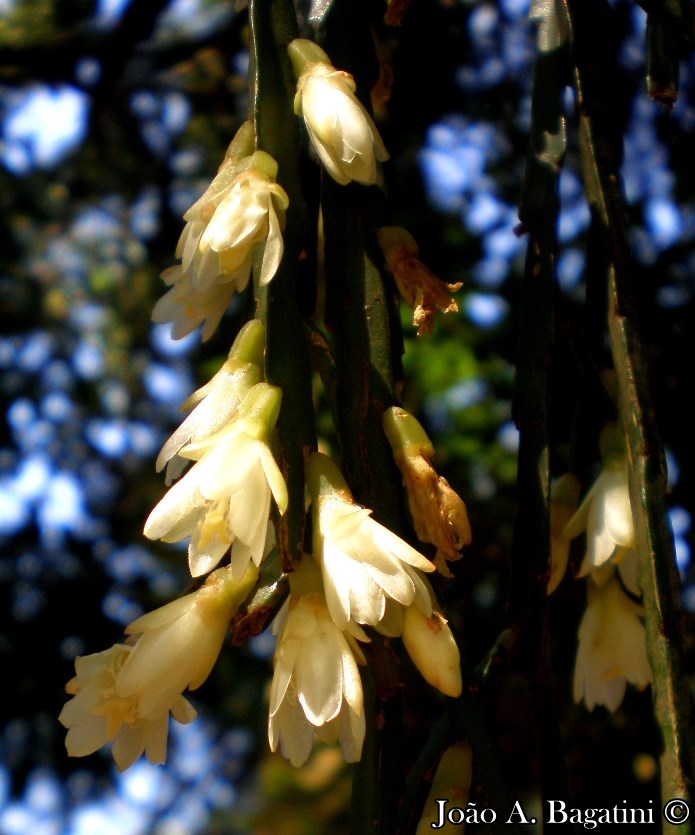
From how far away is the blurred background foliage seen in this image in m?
A: 1.95

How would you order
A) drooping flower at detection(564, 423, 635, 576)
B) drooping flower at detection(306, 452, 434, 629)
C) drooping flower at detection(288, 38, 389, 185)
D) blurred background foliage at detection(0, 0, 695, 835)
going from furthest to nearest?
blurred background foliage at detection(0, 0, 695, 835) < drooping flower at detection(564, 423, 635, 576) < drooping flower at detection(288, 38, 389, 185) < drooping flower at detection(306, 452, 434, 629)

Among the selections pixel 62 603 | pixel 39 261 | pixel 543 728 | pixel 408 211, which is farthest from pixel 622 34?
pixel 39 261

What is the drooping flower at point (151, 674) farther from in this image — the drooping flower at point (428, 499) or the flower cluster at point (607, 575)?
the flower cluster at point (607, 575)

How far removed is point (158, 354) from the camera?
10.8ft

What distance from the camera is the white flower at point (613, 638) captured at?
1.04 m

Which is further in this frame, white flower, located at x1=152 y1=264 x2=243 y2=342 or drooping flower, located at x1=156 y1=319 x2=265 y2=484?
white flower, located at x1=152 y1=264 x2=243 y2=342

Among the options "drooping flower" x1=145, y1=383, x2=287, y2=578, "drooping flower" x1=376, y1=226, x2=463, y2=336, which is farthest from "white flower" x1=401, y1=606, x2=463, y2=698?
"drooping flower" x1=376, y1=226, x2=463, y2=336

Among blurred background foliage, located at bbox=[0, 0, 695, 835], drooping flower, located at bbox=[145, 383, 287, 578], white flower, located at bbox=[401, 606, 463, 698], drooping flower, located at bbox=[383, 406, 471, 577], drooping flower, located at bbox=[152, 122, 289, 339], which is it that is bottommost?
blurred background foliage, located at bbox=[0, 0, 695, 835]

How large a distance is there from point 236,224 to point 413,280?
6.5 inches

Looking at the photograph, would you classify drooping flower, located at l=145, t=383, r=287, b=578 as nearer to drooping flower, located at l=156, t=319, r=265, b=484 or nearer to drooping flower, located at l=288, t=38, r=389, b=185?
drooping flower, located at l=156, t=319, r=265, b=484

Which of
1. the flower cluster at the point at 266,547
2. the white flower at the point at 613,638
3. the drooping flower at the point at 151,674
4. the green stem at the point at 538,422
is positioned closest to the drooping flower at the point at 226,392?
the flower cluster at the point at 266,547

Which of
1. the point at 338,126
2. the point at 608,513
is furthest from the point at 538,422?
the point at 338,126

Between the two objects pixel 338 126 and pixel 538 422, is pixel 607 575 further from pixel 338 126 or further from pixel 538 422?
pixel 338 126

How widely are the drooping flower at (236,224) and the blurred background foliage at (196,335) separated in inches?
12.5
